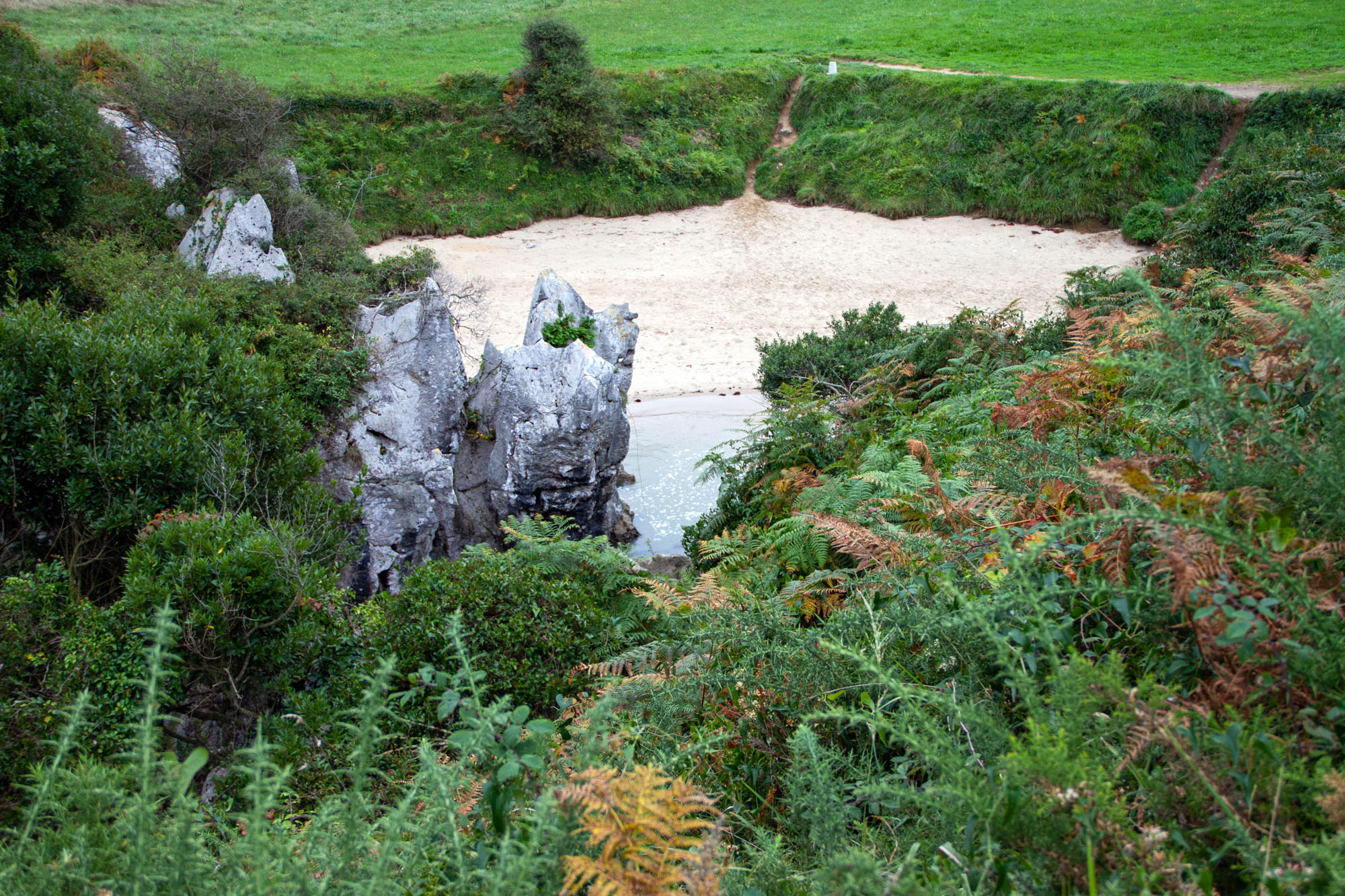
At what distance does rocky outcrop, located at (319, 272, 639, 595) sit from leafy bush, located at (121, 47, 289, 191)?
4989 mm

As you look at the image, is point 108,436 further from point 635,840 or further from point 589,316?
point 589,316

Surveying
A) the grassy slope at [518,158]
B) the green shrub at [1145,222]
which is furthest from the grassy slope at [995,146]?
the grassy slope at [518,158]

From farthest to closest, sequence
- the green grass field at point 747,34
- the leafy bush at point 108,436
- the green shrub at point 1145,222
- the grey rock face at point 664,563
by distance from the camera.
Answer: the green grass field at point 747,34 < the green shrub at point 1145,222 < the grey rock face at point 664,563 < the leafy bush at point 108,436

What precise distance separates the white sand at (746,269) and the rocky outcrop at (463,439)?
166 inches

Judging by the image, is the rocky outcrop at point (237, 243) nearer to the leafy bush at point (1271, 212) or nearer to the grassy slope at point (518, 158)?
the grassy slope at point (518, 158)

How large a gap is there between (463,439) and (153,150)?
29.1ft

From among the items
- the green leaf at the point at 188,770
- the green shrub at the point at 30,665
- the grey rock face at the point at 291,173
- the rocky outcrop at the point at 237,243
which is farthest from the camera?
the grey rock face at the point at 291,173

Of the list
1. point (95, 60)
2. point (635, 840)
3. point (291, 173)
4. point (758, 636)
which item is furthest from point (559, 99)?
point (635, 840)

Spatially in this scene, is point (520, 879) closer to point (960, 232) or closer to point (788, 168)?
point (960, 232)

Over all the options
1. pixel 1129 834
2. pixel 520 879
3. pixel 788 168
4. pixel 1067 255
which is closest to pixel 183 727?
pixel 520 879

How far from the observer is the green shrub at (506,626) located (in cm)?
456

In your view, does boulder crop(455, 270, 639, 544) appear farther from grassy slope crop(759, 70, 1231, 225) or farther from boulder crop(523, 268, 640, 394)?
grassy slope crop(759, 70, 1231, 225)

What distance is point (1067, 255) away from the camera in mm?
17375

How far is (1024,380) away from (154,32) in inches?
1263
